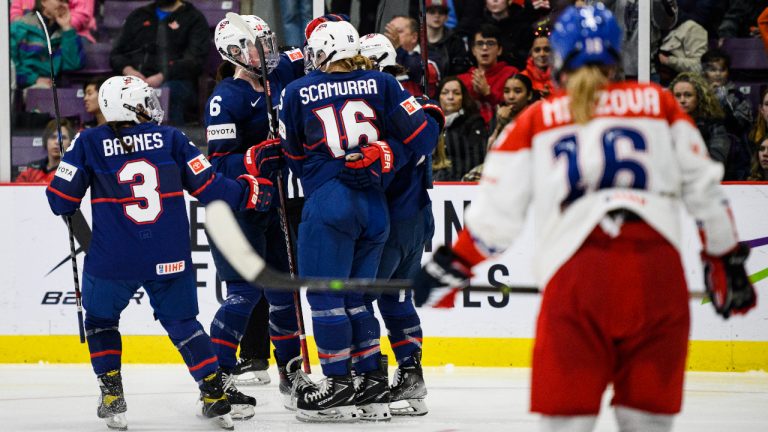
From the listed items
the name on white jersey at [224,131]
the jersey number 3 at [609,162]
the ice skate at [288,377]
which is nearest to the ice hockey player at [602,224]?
the jersey number 3 at [609,162]

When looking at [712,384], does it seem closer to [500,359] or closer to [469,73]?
[500,359]

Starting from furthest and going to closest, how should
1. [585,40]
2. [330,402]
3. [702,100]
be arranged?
[702,100] < [330,402] < [585,40]

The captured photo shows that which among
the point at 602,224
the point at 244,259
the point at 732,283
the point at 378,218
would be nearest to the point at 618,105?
the point at 602,224

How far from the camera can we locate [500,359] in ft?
21.0

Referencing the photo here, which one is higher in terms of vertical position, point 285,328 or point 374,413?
point 285,328

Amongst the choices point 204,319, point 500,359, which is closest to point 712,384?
point 500,359

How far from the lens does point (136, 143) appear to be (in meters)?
4.58

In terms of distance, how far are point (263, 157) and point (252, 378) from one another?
1.46 meters

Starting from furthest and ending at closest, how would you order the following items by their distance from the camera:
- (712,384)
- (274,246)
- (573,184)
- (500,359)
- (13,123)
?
1. (13,123)
2. (500,359)
3. (712,384)
4. (274,246)
5. (573,184)

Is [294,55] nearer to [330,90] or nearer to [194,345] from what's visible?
[330,90]

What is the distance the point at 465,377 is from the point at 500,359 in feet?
1.05

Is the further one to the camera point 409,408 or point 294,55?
point 294,55

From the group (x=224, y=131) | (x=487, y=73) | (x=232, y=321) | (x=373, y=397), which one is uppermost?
(x=487, y=73)

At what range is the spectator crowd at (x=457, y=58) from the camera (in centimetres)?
666
